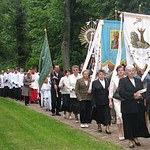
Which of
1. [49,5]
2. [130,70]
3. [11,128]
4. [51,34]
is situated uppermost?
[49,5]

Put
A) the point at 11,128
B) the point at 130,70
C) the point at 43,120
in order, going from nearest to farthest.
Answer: the point at 130,70 < the point at 11,128 < the point at 43,120

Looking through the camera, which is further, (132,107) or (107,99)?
(107,99)

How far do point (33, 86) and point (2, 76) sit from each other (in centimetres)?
602

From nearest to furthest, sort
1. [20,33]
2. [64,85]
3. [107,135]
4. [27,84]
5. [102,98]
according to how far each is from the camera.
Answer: [107,135]
[102,98]
[64,85]
[27,84]
[20,33]

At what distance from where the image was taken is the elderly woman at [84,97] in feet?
45.7

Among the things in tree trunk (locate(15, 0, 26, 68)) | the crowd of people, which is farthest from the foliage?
the crowd of people

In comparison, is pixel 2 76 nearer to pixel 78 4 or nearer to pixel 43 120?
pixel 78 4

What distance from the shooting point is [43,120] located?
15562 mm

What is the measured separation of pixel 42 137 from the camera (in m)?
11.6

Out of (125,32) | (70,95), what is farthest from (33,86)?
(125,32)

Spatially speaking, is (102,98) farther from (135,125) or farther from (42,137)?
(135,125)

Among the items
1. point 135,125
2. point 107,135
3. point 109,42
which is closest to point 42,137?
point 107,135

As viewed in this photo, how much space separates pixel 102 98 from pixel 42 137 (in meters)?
2.14

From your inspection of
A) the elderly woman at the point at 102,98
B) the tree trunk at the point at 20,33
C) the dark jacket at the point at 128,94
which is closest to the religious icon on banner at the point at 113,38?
the elderly woman at the point at 102,98
